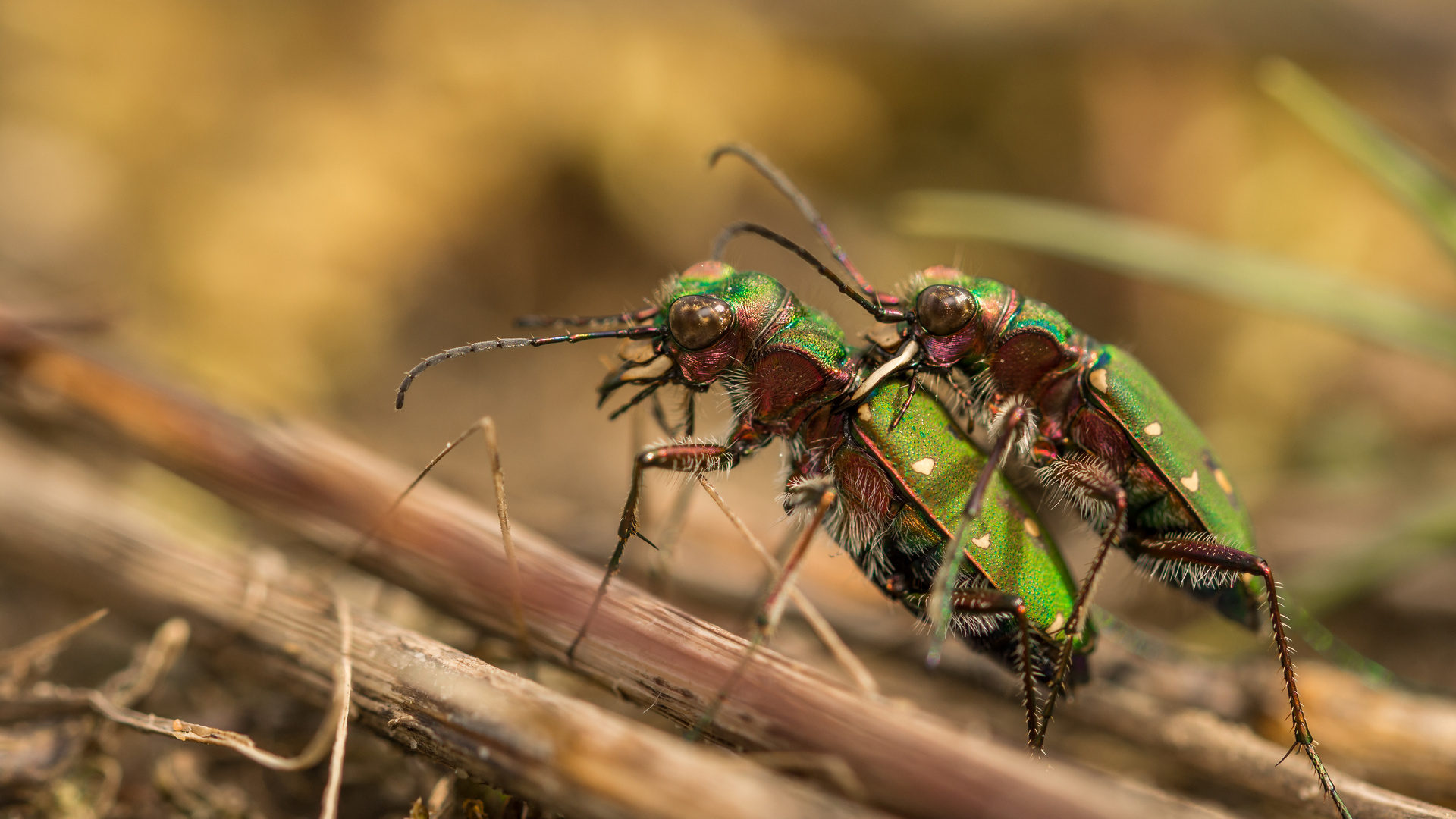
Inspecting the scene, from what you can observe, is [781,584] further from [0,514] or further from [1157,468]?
[0,514]

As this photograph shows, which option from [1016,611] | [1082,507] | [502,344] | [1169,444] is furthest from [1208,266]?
[502,344]

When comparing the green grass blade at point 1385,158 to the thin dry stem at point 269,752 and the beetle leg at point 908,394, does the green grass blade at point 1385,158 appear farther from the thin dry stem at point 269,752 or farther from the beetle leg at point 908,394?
the thin dry stem at point 269,752

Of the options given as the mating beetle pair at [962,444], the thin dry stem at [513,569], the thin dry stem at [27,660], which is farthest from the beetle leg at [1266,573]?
the thin dry stem at [27,660]

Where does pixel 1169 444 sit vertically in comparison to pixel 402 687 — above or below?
above

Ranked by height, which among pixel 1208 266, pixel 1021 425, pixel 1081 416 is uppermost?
pixel 1208 266

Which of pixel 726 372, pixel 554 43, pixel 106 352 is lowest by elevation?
Result: pixel 106 352

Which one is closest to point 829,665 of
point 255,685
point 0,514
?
point 255,685

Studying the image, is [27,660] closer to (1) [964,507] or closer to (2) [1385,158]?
(1) [964,507]
